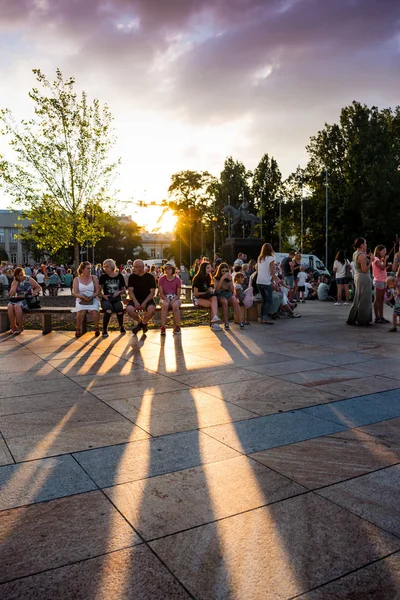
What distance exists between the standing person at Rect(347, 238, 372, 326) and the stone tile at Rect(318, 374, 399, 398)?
5.02 meters

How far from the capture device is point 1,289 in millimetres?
23484

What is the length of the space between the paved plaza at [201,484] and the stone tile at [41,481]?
→ 0.04 feet

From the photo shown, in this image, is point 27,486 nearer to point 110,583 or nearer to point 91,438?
point 91,438

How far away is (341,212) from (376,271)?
3729 centimetres

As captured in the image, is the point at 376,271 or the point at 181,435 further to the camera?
the point at 376,271

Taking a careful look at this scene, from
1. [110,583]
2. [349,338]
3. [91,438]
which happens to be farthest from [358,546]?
[349,338]

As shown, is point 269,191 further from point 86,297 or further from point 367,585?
point 367,585

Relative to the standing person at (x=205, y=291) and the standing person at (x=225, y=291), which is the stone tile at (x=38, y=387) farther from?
the standing person at (x=225, y=291)

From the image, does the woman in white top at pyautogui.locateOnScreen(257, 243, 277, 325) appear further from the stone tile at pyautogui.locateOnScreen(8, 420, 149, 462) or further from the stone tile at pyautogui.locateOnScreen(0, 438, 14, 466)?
the stone tile at pyautogui.locateOnScreen(0, 438, 14, 466)

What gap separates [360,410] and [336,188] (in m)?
46.6

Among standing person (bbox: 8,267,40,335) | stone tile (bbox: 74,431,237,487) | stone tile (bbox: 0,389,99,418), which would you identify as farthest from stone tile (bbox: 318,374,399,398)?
standing person (bbox: 8,267,40,335)

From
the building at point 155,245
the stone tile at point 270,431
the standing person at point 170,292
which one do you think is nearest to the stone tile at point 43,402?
the stone tile at point 270,431

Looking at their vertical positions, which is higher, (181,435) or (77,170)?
(77,170)

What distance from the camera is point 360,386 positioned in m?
5.52
